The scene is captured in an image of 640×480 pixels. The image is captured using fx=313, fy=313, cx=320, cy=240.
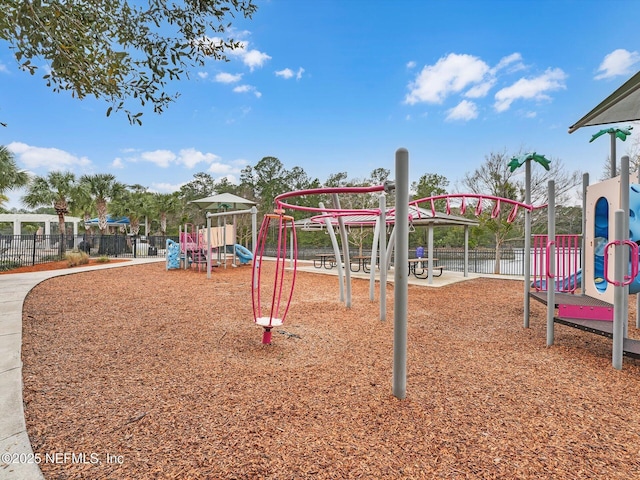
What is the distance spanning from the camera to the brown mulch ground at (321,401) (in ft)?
6.24

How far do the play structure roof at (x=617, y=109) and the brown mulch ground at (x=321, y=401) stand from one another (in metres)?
2.97

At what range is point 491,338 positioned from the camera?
458cm

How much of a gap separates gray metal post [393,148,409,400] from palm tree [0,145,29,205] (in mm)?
17244

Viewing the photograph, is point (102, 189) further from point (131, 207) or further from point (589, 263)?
point (589, 263)

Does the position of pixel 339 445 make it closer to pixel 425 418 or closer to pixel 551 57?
pixel 425 418

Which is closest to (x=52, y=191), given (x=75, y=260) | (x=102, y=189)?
(x=102, y=189)

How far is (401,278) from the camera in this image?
2764 millimetres

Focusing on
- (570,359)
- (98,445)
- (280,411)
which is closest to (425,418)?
(280,411)

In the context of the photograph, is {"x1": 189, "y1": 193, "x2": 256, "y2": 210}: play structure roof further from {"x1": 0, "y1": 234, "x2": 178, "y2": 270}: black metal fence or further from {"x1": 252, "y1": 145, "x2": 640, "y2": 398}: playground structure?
{"x1": 252, "y1": 145, "x2": 640, "y2": 398}: playground structure

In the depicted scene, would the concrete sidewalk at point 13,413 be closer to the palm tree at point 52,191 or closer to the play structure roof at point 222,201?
the play structure roof at point 222,201

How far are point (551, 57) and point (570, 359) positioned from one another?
44.2 feet

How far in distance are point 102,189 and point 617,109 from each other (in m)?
26.2

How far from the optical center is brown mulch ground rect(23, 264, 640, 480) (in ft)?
6.24

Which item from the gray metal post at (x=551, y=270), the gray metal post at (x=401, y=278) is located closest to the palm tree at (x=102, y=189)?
the gray metal post at (x=401, y=278)
